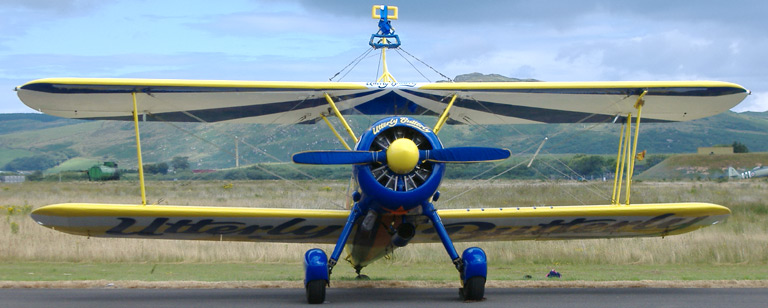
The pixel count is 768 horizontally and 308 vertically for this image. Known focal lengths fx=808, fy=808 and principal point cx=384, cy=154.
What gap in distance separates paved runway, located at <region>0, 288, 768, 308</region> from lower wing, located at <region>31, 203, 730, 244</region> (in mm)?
943

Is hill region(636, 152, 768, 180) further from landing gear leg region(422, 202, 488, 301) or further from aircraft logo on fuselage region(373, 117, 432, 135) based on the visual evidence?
aircraft logo on fuselage region(373, 117, 432, 135)

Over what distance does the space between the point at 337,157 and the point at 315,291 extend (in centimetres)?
161

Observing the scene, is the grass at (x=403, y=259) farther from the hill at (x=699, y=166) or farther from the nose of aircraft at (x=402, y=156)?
the hill at (x=699, y=166)

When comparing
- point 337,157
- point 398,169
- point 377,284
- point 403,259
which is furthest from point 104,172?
point 398,169

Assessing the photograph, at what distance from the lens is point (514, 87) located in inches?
450

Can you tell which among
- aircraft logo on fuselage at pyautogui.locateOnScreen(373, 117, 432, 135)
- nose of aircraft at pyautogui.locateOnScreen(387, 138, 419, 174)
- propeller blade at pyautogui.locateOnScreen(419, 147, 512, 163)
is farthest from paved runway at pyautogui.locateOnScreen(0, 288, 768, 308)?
aircraft logo on fuselage at pyautogui.locateOnScreen(373, 117, 432, 135)

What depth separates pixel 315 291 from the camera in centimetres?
955

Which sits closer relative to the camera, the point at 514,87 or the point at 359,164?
the point at 359,164

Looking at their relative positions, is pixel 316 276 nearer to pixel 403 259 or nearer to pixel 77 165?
pixel 403 259

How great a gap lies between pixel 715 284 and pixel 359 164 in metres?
5.64

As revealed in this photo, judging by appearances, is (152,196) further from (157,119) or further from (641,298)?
(641,298)

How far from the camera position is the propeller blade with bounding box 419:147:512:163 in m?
9.59

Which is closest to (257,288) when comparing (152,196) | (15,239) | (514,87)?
(514,87)

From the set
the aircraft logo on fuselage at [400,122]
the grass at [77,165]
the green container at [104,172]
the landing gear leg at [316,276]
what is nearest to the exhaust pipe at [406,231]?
the landing gear leg at [316,276]
